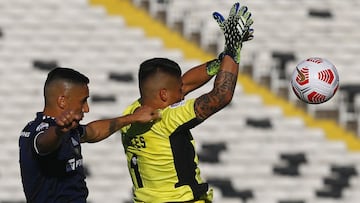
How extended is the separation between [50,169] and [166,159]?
2.38 ft

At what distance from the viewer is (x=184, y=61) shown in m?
12.8

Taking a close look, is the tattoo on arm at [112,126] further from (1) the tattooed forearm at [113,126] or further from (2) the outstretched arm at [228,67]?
(2) the outstretched arm at [228,67]

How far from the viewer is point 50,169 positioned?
597 centimetres

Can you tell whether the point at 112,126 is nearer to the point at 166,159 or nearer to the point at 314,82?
the point at 166,159

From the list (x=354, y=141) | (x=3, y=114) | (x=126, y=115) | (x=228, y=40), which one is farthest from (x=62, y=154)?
(x=354, y=141)

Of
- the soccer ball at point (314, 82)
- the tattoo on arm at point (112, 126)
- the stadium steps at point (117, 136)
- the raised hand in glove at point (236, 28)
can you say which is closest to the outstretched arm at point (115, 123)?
the tattoo on arm at point (112, 126)

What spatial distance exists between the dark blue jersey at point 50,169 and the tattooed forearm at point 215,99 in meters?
0.71

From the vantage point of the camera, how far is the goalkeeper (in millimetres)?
6176

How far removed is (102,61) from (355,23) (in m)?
3.40

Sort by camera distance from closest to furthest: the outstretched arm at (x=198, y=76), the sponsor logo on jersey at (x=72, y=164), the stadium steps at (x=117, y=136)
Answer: the sponsor logo on jersey at (x=72, y=164) < the outstretched arm at (x=198, y=76) < the stadium steps at (x=117, y=136)

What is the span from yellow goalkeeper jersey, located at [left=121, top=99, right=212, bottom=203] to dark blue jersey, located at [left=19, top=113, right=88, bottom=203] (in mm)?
439

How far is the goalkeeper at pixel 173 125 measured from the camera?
618 cm

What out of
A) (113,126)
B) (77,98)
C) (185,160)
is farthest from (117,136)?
(77,98)

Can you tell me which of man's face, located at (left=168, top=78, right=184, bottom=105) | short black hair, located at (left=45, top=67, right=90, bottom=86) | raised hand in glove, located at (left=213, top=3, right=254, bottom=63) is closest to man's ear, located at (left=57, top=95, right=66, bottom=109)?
short black hair, located at (left=45, top=67, right=90, bottom=86)
